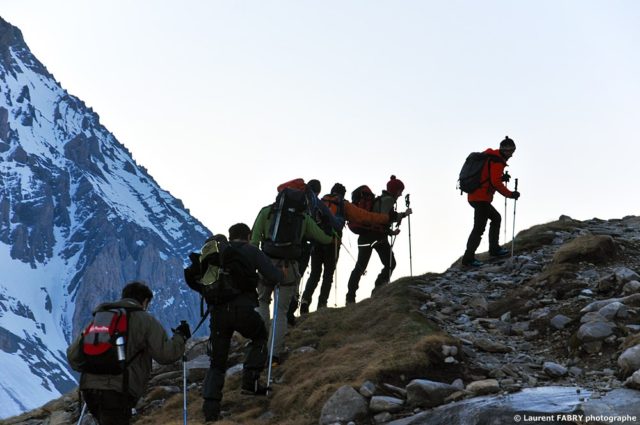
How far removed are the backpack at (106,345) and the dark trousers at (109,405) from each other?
0.25 metres

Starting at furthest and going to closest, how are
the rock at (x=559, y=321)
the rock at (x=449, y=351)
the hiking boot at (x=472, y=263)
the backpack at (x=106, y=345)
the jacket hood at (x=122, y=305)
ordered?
the hiking boot at (x=472, y=263) → the rock at (x=559, y=321) → the rock at (x=449, y=351) → the jacket hood at (x=122, y=305) → the backpack at (x=106, y=345)

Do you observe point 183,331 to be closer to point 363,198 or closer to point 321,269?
point 321,269

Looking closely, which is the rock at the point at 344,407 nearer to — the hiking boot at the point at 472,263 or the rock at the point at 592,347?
the rock at the point at 592,347

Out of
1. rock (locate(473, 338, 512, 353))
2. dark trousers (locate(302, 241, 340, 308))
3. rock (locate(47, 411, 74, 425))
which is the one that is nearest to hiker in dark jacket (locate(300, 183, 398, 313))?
dark trousers (locate(302, 241, 340, 308))

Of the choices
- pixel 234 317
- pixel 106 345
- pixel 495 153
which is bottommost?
pixel 106 345

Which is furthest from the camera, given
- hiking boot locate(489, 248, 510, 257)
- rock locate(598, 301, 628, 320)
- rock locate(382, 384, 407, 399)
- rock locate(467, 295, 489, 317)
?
hiking boot locate(489, 248, 510, 257)

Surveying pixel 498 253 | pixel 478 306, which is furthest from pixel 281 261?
pixel 498 253

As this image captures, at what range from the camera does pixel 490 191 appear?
18734 millimetres

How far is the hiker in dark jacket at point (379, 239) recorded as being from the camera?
19.0 m

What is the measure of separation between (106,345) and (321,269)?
10726 millimetres

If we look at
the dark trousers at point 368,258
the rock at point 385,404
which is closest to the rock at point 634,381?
the rock at point 385,404

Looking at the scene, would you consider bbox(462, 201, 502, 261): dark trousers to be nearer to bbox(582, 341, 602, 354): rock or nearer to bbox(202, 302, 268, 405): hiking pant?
bbox(582, 341, 602, 354): rock

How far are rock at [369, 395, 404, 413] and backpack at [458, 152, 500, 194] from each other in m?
8.90

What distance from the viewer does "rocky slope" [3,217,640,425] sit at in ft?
31.2
